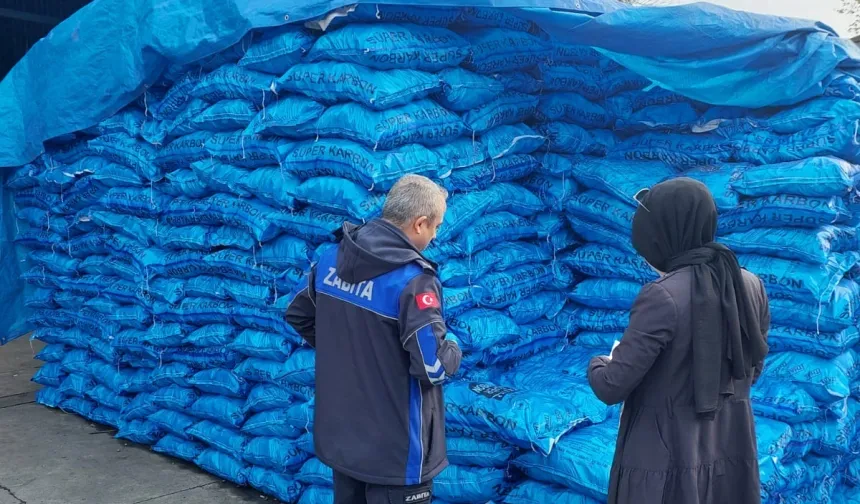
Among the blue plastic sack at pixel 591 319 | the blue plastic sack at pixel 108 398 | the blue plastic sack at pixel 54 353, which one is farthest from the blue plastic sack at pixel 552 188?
the blue plastic sack at pixel 54 353

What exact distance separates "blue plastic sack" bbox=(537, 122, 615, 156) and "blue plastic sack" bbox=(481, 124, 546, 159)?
6cm

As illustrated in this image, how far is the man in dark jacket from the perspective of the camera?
2275 mm

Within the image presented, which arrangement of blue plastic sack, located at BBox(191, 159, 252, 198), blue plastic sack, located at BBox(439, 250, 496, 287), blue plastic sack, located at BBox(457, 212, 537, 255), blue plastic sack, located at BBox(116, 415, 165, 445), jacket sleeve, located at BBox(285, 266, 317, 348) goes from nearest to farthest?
1. jacket sleeve, located at BBox(285, 266, 317, 348)
2. blue plastic sack, located at BBox(439, 250, 496, 287)
3. blue plastic sack, located at BBox(457, 212, 537, 255)
4. blue plastic sack, located at BBox(191, 159, 252, 198)
5. blue plastic sack, located at BBox(116, 415, 165, 445)

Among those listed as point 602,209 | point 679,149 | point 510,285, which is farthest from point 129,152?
point 679,149

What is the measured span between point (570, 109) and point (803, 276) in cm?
138

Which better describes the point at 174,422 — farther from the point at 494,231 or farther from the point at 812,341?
the point at 812,341

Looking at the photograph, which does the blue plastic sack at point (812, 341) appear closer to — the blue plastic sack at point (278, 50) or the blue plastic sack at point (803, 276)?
the blue plastic sack at point (803, 276)

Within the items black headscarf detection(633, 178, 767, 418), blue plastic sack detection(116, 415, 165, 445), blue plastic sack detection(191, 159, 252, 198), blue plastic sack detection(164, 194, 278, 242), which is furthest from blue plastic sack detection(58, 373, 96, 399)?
black headscarf detection(633, 178, 767, 418)

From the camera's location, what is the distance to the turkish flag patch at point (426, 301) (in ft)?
7.38

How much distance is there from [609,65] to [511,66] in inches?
20.7

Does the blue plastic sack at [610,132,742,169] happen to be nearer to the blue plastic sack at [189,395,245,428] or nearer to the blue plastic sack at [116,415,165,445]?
the blue plastic sack at [189,395,245,428]

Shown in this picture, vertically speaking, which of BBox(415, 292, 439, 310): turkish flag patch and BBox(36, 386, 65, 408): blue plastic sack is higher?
BBox(415, 292, 439, 310): turkish flag patch

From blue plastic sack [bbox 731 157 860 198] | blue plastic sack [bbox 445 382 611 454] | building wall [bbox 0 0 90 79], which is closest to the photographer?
blue plastic sack [bbox 445 382 611 454]

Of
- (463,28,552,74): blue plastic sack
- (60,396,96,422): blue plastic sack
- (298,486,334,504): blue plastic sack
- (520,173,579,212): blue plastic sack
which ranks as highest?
(463,28,552,74): blue plastic sack
